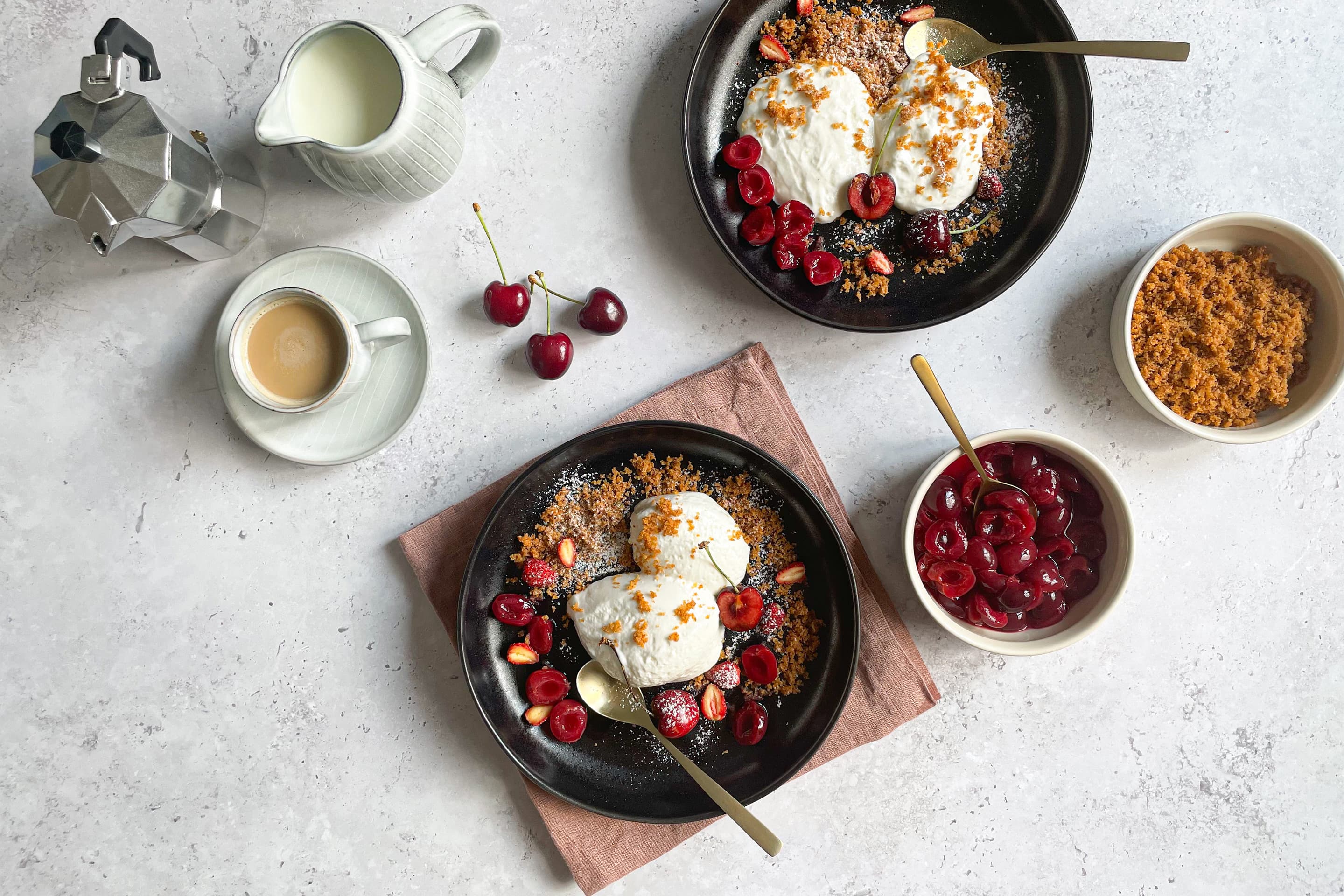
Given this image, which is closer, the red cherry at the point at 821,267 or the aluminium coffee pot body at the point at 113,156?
the aluminium coffee pot body at the point at 113,156

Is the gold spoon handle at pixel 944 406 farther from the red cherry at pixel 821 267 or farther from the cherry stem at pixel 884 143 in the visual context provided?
the cherry stem at pixel 884 143

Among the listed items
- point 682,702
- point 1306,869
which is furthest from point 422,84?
point 1306,869

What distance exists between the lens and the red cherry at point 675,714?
1.35 metres

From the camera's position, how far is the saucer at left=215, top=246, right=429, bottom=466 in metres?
1.36

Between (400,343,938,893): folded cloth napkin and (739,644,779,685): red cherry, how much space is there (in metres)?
0.16

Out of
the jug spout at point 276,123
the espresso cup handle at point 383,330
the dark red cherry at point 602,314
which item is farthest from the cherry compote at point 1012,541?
the jug spout at point 276,123

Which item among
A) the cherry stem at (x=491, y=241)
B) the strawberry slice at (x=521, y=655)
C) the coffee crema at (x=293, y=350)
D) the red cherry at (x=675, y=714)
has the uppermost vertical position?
the coffee crema at (x=293, y=350)

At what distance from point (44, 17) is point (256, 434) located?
84 centimetres

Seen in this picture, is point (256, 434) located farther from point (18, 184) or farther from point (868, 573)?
point (868, 573)

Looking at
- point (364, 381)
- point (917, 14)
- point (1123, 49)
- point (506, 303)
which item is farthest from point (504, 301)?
point (1123, 49)

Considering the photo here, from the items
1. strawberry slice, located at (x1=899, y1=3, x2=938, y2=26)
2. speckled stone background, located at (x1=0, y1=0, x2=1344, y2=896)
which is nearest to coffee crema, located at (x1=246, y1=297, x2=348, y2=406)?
speckled stone background, located at (x1=0, y1=0, x2=1344, y2=896)

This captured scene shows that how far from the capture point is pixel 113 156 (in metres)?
1.16

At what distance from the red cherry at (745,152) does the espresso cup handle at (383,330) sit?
0.61 meters

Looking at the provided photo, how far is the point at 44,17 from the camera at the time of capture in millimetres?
1426
